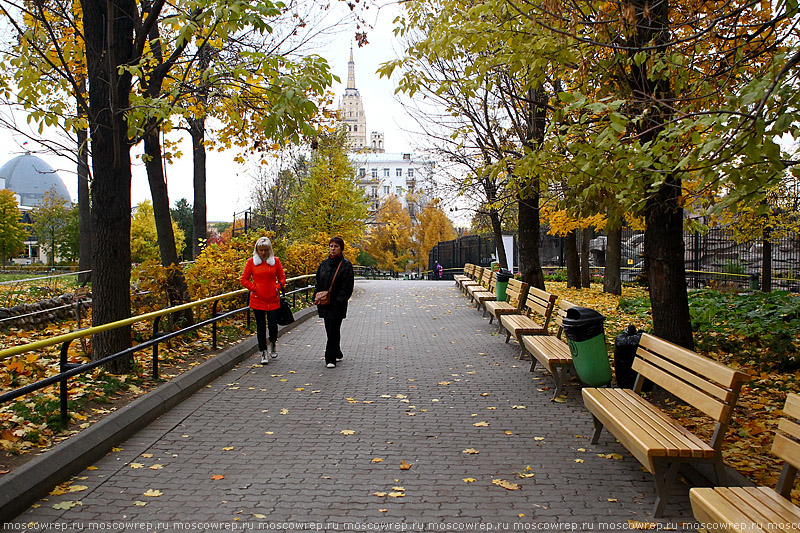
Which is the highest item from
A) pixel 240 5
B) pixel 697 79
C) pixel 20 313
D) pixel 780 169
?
pixel 240 5

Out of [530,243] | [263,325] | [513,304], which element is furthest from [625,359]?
[530,243]

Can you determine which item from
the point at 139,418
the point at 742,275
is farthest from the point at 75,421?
the point at 742,275

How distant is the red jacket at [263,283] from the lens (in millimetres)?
8758

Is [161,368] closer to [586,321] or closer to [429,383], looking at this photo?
[429,383]

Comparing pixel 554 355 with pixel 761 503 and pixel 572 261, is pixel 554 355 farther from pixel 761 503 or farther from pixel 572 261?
pixel 572 261

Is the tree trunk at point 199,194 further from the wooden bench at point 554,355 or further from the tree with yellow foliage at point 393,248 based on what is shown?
the tree with yellow foliage at point 393,248

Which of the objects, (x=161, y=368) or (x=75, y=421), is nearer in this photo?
(x=75, y=421)

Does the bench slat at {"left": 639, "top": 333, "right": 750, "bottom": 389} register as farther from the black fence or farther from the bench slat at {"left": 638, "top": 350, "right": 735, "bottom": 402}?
the black fence

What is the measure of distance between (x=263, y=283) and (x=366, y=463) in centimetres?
451

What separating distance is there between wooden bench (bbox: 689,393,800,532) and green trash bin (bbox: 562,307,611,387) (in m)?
3.02

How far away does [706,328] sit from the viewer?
32.9ft

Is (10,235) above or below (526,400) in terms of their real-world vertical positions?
above

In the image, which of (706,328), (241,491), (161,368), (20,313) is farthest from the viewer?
(20,313)

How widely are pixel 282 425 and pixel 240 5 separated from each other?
399 centimetres
